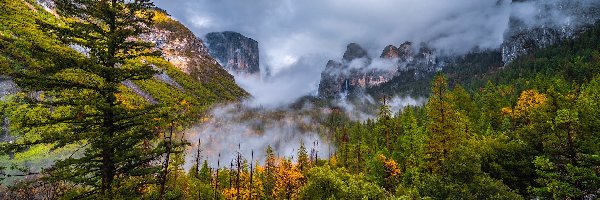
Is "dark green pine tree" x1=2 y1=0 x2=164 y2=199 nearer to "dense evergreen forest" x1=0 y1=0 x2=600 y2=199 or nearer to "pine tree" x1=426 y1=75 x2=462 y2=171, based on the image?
"dense evergreen forest" x1=0 y1=0 x2=600 y2=199

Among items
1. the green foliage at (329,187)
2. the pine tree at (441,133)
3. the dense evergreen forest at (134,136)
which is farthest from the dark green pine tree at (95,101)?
the pine tree at (441,133)

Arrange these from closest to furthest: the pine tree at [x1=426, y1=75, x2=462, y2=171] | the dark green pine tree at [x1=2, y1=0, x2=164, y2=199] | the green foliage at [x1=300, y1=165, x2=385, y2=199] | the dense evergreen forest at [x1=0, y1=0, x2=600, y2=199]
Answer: the dark green pine tree at [x1=2, y1=0, x2=164, y2=199], the dense evergreen forest at [x1=0, y1=0, x2=600, y2=199], the green foliage at [x1=300, y1=165, x2=385, y2=199], the pine tree at [x1=426, y1=75, x2=462, y2=171]

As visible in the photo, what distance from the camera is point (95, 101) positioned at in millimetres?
16531

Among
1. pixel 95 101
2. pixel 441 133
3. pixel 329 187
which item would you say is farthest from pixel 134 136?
pixel 441 133

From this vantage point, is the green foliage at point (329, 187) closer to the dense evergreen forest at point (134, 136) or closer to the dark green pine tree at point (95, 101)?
the dense evergreen forest at point (134, 136)

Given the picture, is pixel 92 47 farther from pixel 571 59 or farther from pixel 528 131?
pixel 571 59

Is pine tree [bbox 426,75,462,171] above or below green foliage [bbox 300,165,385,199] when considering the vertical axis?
above

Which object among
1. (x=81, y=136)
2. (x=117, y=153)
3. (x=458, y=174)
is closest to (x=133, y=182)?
(x=117, y=153)

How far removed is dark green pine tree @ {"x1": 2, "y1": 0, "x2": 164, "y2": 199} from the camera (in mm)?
16328

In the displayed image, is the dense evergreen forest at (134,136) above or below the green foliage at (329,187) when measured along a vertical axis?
above

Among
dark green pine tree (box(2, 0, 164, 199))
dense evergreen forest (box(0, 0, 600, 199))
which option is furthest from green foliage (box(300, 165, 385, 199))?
dark green pine tree (box(2, 0, 164, 199))

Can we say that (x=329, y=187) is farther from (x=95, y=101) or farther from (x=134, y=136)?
(x=95, y=101)

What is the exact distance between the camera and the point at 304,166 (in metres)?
85.9

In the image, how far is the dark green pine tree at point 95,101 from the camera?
53.6 feet
